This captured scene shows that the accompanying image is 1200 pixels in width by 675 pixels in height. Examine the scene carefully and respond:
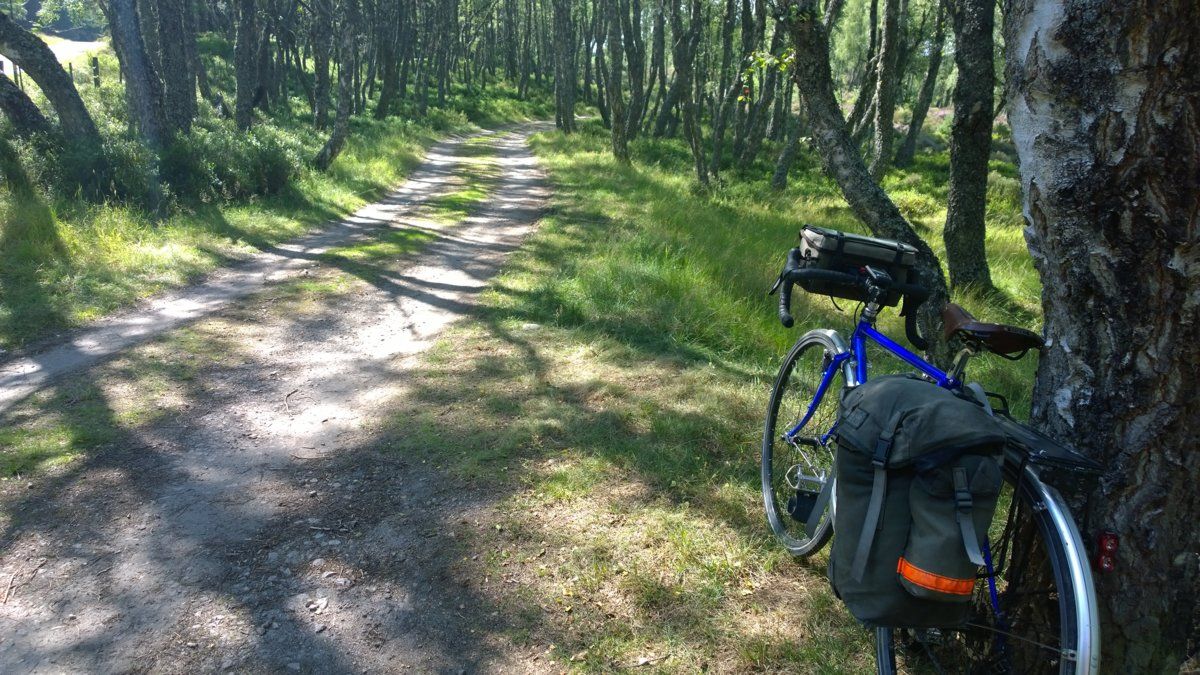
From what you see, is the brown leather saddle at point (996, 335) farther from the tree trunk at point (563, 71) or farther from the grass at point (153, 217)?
the tree trunk at point (563, 71)

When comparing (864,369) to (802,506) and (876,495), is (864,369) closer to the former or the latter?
(802,506)

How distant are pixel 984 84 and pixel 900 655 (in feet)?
22.0

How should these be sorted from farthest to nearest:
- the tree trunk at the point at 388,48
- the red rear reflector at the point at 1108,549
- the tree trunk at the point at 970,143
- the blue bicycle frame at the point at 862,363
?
the tree trunk at the point at 388,48 → the tree trunk at the point at 970,143 → the blue bicycle frame at the point at 862,363 → the red rear reflector at the point at 1108,549

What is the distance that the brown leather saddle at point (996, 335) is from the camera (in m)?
2.36

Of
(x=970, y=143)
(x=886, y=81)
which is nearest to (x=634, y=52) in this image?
(x=886, y=81)

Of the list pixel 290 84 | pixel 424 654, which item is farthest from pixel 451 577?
pixel 290 84

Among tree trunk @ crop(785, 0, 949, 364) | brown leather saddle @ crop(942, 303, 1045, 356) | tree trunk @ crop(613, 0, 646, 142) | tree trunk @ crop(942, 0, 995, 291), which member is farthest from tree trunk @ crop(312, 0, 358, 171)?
brown leather saddle @ crop(942, 303, 1045, 356)

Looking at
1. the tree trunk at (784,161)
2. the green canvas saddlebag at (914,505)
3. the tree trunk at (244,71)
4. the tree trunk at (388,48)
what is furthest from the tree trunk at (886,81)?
the tree trunk at (388,48)

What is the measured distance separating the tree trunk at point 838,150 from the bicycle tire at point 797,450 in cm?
168

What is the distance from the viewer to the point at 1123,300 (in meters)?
2.21

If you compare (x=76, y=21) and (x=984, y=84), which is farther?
(x=76, y=21)

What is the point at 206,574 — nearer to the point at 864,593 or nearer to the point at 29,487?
the point at 29,487

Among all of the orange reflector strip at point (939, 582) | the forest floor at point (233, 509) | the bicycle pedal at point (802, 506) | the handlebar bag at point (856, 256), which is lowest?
the forest floor at point (233, 509)

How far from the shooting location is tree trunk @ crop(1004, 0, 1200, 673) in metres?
2.10
